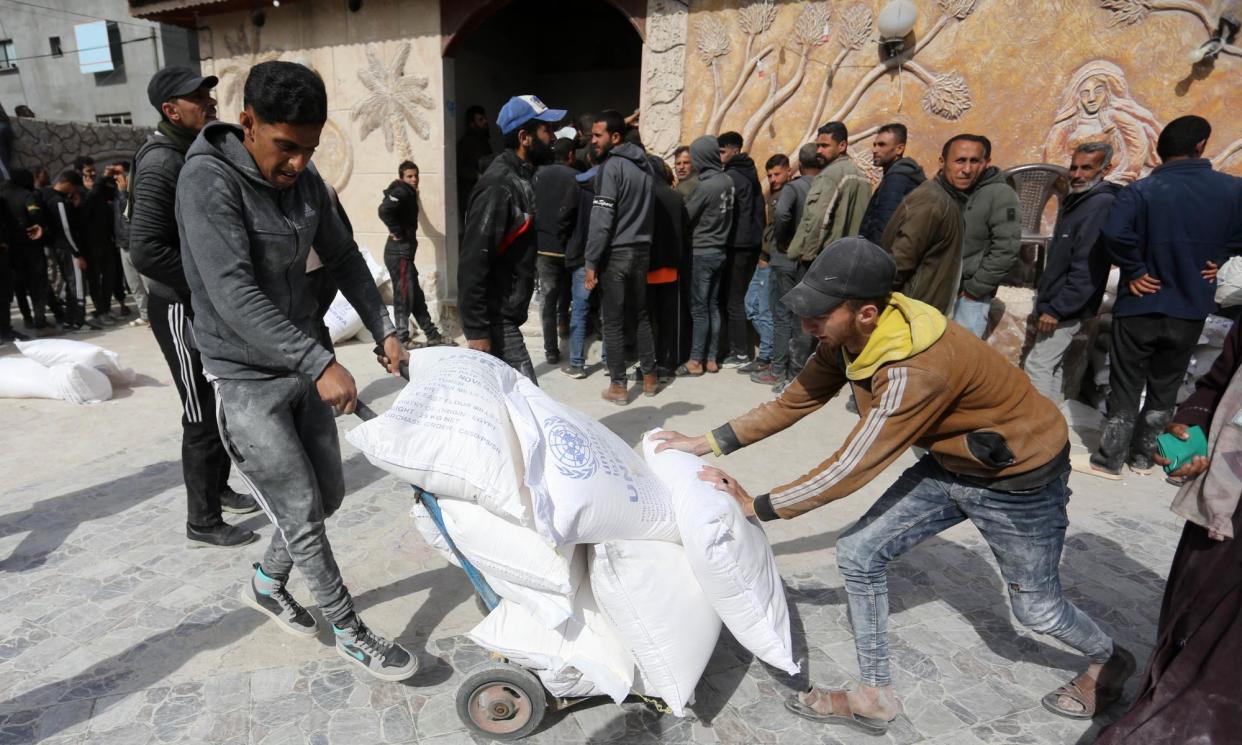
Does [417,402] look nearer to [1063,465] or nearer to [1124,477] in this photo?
[1063,465]

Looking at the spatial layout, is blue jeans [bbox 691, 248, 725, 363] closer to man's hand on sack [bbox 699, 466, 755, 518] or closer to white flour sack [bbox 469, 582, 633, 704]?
man's hand on sack [bbox 699, 466, 755, 518]

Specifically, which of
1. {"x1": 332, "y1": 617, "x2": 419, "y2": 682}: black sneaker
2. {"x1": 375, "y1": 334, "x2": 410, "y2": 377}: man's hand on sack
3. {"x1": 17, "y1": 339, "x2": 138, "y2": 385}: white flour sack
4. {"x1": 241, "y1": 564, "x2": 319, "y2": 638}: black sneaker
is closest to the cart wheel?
{"x1": 332, "y1": 617, "x2": 419, "y2": 682}: black sneaker

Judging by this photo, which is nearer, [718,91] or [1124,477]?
[1124,477]

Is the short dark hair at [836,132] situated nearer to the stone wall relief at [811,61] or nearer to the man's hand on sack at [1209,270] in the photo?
the stone wall relief at [811,61]

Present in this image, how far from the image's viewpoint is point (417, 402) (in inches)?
80.6

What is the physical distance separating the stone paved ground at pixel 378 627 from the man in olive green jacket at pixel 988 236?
1.46m

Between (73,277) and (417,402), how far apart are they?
323 inches

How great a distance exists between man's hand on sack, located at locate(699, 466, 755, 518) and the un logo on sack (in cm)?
38

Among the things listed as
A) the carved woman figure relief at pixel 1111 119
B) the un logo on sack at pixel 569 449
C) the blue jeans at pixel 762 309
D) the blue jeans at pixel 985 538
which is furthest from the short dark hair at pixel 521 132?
the carved woman figure relief at pixel 1111 119

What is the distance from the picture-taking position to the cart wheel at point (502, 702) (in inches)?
81.6

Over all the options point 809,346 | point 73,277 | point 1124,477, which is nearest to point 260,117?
point 809,346

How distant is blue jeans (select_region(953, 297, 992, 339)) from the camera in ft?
16.4

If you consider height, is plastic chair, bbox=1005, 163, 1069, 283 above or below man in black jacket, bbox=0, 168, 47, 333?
above

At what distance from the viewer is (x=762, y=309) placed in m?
6.41
